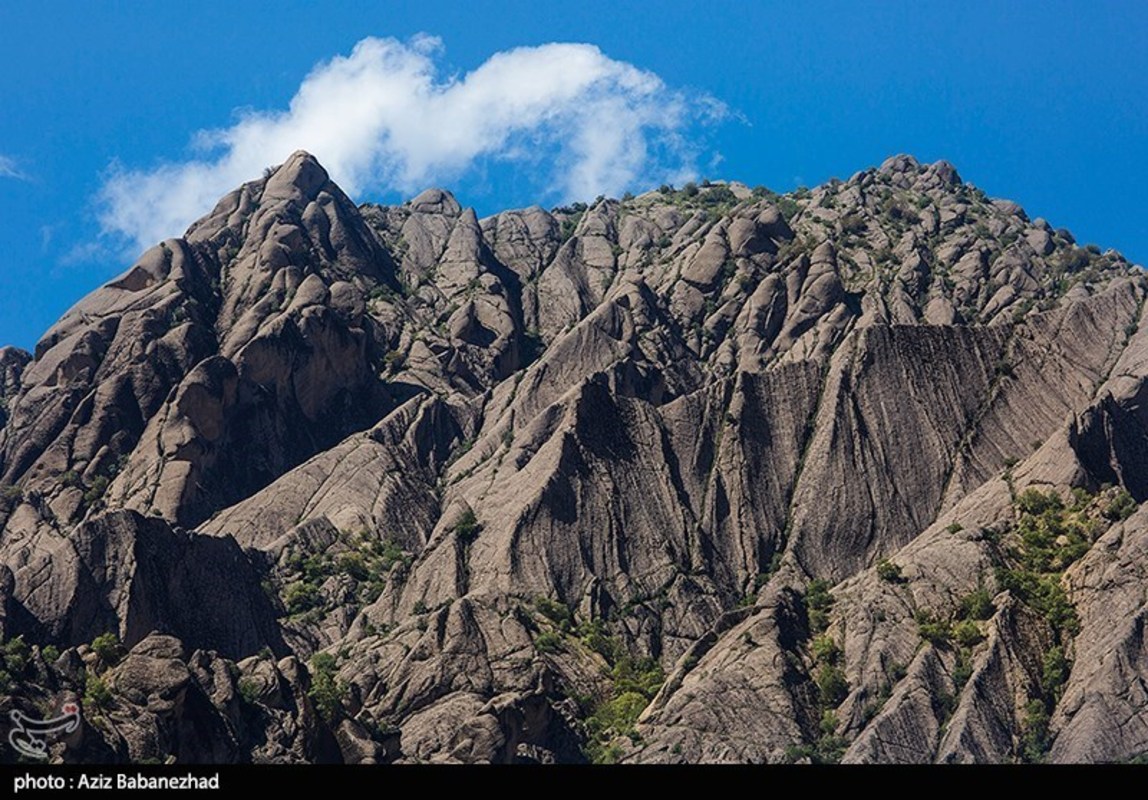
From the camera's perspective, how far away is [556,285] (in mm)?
196125

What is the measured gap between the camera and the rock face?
10775cm

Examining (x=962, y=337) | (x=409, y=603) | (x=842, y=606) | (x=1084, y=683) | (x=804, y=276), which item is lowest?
(x=1084, y=683)

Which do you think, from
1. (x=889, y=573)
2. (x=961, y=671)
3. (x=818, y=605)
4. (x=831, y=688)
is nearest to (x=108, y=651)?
(x=831, y=688)

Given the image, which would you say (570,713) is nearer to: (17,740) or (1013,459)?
(17,740)

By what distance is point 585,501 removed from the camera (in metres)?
138

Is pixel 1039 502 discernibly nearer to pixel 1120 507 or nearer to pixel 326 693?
pixel 1120 507

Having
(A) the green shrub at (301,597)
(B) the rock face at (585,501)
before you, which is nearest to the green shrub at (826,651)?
(B) the rock face at (585,501)

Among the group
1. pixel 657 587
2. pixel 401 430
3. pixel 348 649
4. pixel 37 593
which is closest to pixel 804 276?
pixel 401 430

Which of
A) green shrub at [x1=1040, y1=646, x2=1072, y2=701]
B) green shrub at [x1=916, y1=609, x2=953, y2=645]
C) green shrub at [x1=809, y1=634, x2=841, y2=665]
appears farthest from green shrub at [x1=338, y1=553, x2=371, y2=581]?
green shrub at [x1=1040, y1=646, x2=1072, y2=701]

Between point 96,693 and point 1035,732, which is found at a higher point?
point 96,693

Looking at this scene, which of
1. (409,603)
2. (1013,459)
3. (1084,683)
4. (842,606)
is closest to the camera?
(1084,683)

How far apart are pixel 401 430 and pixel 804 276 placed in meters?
39.7

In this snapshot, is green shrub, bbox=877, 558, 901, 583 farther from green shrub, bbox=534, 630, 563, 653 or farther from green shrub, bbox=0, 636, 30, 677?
green shrub, bbox=0, 636, 30, 677

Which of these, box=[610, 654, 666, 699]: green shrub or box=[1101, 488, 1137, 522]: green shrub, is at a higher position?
box=[1101, 488, 1137, 522]: green shrub
